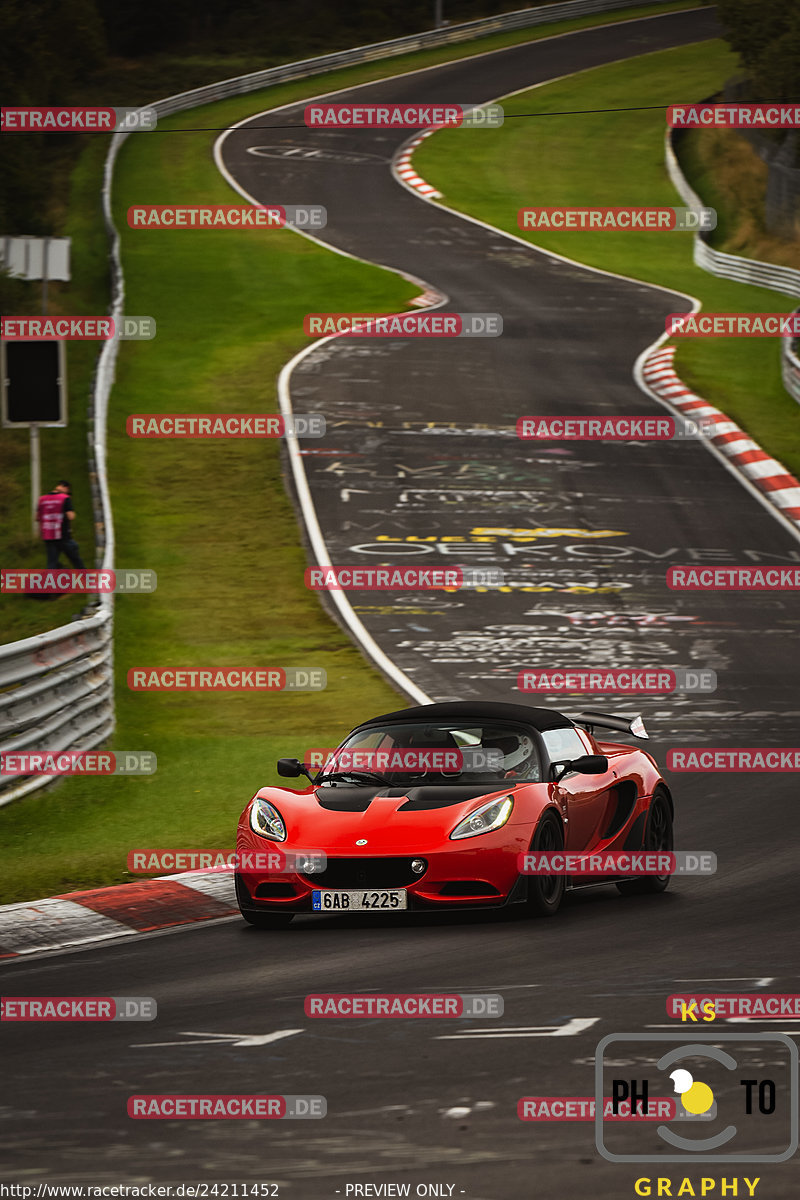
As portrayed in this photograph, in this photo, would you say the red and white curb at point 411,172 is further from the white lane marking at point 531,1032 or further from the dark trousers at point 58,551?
the white lane marking at point 531,1032

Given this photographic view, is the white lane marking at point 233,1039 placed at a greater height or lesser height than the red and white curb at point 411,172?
lesser

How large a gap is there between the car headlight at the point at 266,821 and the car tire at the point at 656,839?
2226 mm

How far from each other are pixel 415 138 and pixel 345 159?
15.7 feet

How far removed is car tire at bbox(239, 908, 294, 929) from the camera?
962 cm

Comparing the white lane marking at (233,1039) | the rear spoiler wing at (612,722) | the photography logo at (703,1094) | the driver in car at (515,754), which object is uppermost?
the photography logo at (703,1094)

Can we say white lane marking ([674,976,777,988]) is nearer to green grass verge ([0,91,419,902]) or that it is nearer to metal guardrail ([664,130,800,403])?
green grass verge ([0,91,419,902])

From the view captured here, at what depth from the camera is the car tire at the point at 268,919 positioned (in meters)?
9.62

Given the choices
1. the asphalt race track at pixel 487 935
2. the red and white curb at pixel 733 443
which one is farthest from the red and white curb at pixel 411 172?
the red and white curb at pixel 733 443

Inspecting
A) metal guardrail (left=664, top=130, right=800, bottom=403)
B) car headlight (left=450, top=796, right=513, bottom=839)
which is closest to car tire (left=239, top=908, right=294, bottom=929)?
car headlight (left=450, top=796, right=513, bottom=839)

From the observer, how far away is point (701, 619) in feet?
67.6

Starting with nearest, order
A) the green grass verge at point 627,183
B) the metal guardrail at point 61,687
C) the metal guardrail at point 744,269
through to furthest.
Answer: the metal guardrail at point 61,687
the green grass verge at point 627,183
the metal guardrail at point 744,269

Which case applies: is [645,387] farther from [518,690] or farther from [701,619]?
[518,690]

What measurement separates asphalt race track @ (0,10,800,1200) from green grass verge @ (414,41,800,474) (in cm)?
211

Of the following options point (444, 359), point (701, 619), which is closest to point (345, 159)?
point (444, 359)
